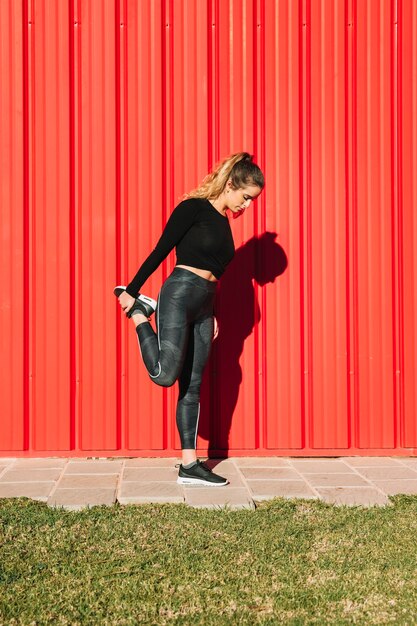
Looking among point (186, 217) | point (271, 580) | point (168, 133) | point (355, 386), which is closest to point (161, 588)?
point (271, 580)

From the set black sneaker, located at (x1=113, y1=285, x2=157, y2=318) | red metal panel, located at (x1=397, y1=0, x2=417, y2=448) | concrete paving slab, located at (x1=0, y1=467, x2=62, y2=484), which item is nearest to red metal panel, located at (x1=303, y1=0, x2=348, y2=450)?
red metal panel, located at (x1=397, y1=0, x2=417, y2=448)

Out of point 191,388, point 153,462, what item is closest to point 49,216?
point 191,388

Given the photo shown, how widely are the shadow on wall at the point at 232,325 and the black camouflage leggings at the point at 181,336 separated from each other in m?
0.86

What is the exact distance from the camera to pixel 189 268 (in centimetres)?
444

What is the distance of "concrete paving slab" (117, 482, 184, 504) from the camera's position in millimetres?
4199

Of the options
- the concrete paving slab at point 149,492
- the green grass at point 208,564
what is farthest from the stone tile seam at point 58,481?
the concrete paving slab at point 149,492

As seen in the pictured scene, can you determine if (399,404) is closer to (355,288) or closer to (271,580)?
(355,288)

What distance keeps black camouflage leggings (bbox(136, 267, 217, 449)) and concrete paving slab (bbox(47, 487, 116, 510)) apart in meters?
0.56

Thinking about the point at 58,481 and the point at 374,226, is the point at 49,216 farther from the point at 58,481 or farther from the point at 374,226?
the point at 374,226

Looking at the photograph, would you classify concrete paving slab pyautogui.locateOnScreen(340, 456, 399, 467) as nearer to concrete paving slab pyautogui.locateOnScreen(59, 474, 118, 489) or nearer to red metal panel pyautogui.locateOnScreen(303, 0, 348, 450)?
red metal panel pyautogui.locateOnScreen(303, 0, 348, 450)

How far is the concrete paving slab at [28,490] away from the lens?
427cm

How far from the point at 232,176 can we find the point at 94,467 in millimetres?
2066

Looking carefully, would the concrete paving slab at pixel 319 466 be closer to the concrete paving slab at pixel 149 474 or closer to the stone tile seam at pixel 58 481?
the concrete paving slab at pixel 149 474

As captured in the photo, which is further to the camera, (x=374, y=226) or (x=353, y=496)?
(x=374, y=226)
